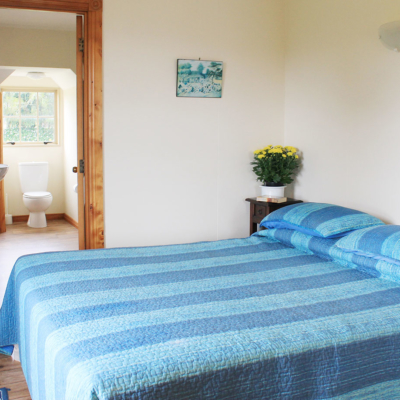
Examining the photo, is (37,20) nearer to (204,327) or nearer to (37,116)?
(37,116)

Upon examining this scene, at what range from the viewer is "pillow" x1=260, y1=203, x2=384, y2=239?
7.91 feet

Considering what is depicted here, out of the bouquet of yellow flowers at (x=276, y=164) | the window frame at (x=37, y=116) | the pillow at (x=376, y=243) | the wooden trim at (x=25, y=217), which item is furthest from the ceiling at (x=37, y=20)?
the pillow at (x=376, y=243)

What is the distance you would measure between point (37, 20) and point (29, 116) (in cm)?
205

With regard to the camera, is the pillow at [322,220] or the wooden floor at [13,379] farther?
the pillow at [322,220]

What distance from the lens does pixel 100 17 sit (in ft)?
9.64

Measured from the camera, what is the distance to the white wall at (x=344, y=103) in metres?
2.60

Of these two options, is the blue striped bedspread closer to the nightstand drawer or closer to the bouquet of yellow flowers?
the nightstand drawer

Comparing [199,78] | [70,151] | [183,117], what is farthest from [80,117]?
[70,151]

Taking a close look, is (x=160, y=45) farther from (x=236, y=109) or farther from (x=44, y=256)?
(x=44, y=256)

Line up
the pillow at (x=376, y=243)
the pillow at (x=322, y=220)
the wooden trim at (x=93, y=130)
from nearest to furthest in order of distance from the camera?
the pillow at (x=376, y=243) < the pillow at (x=322, y=220) < the wooden trim at (x=93, y=130)

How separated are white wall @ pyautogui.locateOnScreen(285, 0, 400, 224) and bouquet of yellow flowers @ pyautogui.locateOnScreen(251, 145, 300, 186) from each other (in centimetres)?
13

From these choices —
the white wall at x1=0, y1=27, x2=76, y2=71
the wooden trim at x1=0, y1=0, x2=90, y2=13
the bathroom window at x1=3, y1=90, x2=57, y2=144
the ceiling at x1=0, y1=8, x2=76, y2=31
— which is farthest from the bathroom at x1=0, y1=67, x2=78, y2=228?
the wooden trim at x1=0, y1=0, x2=90, y2=13

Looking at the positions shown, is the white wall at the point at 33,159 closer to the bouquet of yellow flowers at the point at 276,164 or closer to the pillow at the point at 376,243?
the bouquet of yellow flowers at the point at 276,164

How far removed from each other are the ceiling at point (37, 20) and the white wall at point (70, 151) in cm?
111
